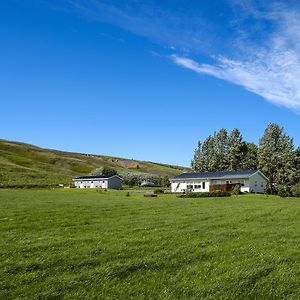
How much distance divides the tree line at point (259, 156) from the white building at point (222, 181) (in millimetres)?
3473

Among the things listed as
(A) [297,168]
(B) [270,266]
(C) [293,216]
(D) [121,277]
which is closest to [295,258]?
(B) [270,266]

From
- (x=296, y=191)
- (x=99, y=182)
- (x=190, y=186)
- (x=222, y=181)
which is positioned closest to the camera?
(x=296, y=191)

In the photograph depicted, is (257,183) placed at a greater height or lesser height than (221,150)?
lesser

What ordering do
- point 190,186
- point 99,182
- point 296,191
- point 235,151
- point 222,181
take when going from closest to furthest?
Result: point 296,191
point 222,181
point 190,186
point 235,151
point 99,182

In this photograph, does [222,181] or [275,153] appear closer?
[222,181]

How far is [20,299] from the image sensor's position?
10.6 m

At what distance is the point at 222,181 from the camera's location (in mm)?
91250

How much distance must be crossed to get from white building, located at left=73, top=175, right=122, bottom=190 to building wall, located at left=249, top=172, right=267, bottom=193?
164 ft

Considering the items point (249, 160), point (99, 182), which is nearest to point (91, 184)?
point (99, 182)

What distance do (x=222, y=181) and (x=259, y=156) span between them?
16.8 meters

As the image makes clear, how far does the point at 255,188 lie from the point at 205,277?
77740 mm

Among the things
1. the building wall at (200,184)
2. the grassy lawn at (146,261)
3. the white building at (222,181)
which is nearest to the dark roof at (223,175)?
the white building at (222,181)

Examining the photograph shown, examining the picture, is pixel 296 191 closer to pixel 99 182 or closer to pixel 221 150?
pixel 221 150

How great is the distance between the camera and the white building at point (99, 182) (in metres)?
121
